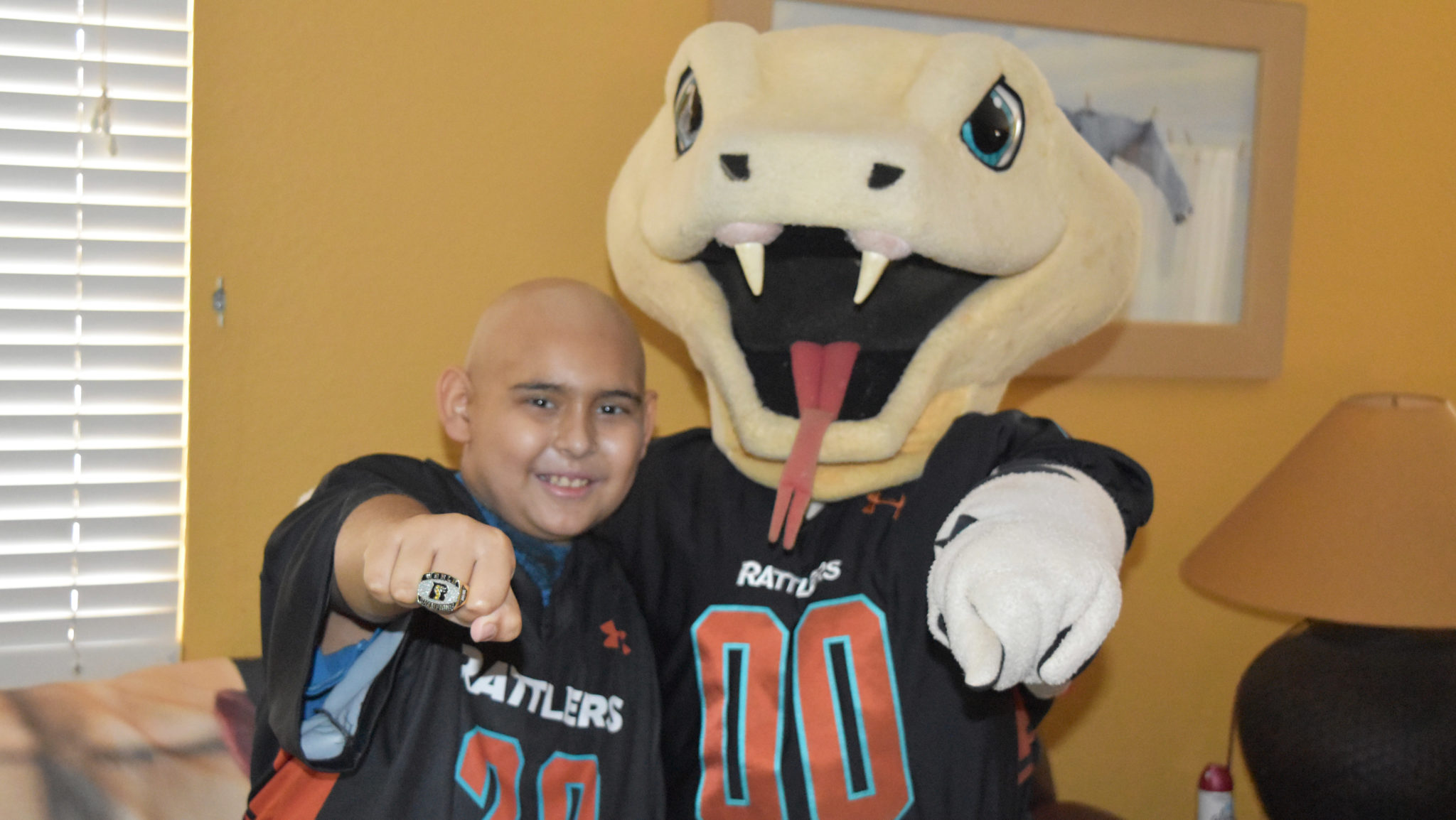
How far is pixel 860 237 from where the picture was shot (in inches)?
40.8

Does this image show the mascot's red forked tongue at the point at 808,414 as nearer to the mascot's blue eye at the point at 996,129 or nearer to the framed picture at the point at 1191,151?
the mascot's blue eye at the point at 996,129

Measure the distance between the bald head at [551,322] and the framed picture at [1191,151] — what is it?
0.81m

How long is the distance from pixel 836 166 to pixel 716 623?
18.6 inches

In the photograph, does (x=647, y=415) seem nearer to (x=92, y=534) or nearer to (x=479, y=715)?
(x=479, y=715)

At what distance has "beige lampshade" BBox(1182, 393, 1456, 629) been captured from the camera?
1.48 m

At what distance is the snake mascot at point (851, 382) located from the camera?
3.43ft

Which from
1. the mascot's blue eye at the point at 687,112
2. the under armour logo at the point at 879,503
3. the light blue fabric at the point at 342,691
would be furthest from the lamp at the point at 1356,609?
the light blue fabric at the point at 342,691

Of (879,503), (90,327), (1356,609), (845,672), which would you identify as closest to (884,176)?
(879,503)

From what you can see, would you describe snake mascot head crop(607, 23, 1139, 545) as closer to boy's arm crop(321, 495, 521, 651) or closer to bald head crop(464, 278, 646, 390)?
bald head crop(464, 278, 646, 390)

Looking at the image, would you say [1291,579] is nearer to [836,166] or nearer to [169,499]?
[836,166]

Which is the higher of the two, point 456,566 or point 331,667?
point 456,566

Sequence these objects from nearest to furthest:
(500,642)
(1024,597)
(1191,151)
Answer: (1024,597), (500,642), (1191,151)

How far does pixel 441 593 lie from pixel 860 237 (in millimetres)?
529

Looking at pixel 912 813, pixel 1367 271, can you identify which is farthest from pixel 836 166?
pixel 1367 271
